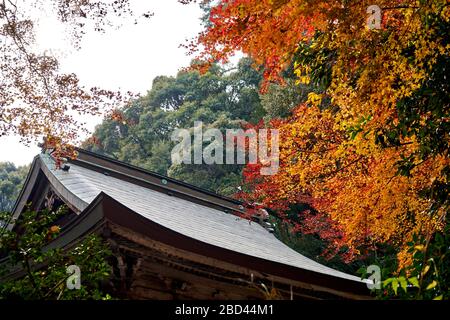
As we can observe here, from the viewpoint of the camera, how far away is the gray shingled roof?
9.25 metres

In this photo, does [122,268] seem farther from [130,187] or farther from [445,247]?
[130,187]

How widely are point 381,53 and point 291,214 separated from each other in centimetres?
1723

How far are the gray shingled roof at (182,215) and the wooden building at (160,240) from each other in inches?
1.5

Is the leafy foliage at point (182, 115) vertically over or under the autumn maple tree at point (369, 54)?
over

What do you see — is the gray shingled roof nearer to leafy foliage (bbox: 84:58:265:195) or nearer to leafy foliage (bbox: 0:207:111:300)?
leafy foliage (bbox: 0:207:111:300)

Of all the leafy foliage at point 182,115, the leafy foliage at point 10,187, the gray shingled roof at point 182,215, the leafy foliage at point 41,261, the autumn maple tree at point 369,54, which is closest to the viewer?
the leafy foliage at point 41,261

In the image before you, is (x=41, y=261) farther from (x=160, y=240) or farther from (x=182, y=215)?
(x=182, y=215)

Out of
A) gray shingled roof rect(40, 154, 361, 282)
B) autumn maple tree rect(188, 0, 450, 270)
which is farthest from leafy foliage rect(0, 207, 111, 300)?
autumn maple tree rect(188, 0, 450, 270)

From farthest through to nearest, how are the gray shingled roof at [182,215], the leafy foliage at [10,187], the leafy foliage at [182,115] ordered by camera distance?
the leafy foliage at [10,187] → the leafy foliage at [182,115] → the gray shingled roof at [182,215]

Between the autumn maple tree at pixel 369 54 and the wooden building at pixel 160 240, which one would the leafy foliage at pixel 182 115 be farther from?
the autumn maple tree at pixel 369 54

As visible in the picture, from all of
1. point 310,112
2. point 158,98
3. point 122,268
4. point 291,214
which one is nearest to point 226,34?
point 122,268

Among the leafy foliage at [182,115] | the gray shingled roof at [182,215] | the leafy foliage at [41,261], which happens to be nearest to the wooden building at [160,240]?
the gray shingled roof at [182,215]

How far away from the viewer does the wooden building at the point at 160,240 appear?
662 cm
